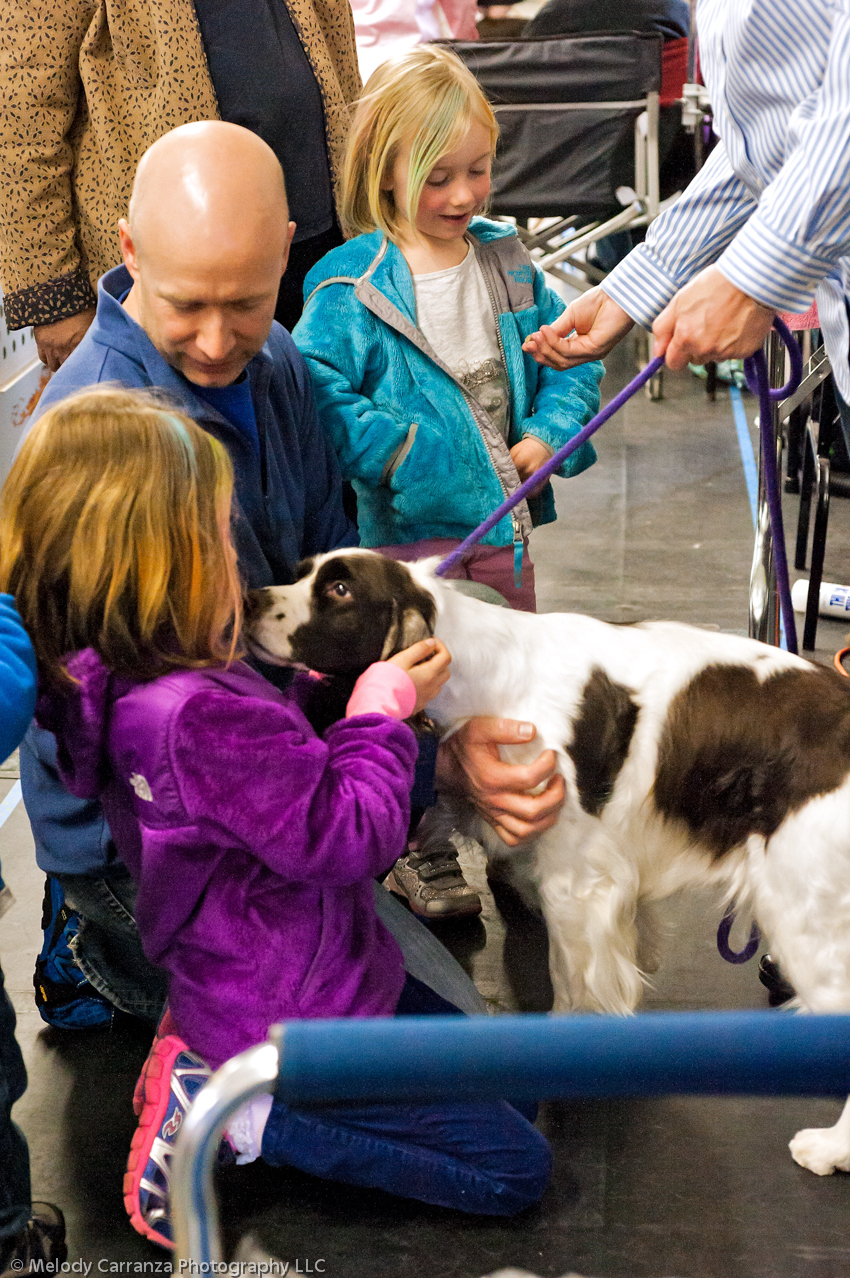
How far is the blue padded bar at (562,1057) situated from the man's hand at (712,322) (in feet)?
3.83

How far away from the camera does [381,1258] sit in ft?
5.65

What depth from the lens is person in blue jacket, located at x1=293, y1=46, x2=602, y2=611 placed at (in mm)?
2420

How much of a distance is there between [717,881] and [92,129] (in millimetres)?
1992

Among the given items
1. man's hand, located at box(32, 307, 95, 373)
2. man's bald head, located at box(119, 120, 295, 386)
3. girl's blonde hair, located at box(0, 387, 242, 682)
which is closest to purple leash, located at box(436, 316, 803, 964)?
man's bald head, located at box(119, 120, 295, 386)

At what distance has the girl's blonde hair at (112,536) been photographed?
4.82 ft

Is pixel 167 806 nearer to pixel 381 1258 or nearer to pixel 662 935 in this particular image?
pixel 381 1258

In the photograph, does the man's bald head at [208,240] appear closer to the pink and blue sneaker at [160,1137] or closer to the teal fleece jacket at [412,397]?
the teal fleece jacket at [412,397]

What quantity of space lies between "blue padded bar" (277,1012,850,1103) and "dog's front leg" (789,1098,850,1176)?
1220 mm

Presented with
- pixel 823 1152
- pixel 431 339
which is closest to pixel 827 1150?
pixel 823 1152

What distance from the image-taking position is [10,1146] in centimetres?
155

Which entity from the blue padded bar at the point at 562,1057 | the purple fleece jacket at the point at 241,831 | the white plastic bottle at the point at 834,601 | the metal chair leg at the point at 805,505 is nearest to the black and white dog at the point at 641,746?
the purple fleece jacket at the point at 241,831

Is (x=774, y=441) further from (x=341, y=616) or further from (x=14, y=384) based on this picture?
(x=14, y=384)

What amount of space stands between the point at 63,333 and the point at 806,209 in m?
1.69

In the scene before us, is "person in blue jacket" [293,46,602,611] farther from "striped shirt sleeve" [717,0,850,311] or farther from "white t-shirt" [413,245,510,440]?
"striped shirt sleeve" [717,0,850,311]
